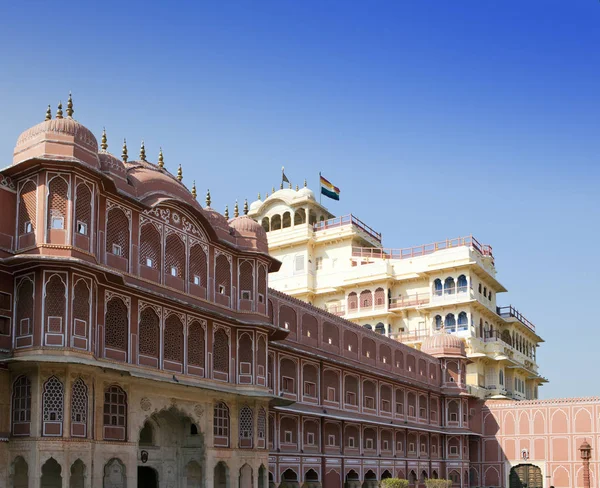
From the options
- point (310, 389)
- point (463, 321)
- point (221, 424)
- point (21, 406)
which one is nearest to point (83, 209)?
point (21, 406)

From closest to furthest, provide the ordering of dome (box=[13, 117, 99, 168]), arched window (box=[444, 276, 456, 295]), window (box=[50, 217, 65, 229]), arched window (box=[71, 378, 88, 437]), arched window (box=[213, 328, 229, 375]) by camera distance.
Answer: arched window (box=[71, 378, 88, 437]) → window (box=[50, 217, 65, 229]) → dome (box=[13, 117, 99, 168]) → arched window (box=[213, 328, 229, 375]) → arched window (box=[444, 276, 456, 295])

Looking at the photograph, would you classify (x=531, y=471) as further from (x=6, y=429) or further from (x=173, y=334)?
(x=6, y=429)

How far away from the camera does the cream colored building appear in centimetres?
6259

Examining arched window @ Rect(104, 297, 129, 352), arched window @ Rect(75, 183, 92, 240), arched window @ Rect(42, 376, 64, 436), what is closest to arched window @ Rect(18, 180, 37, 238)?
arched window @ Rect(75, 183, 92, 240)

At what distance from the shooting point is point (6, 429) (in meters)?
23.9

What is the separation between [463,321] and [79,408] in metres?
42.4

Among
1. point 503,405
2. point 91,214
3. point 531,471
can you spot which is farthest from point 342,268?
point 91,214

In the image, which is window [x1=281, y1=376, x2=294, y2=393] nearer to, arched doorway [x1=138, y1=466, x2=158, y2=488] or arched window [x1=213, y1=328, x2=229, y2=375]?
arched window [x1=213, y1=328, x2=229, y2=375]

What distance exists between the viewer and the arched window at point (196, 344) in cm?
3072

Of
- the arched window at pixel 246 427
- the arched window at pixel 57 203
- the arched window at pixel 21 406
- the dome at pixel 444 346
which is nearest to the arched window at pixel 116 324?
the arched window at pixel 21 406

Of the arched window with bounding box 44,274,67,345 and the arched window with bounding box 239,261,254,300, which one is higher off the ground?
the arched window with bounding box 239,261,254,300

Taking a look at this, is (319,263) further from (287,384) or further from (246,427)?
(246,427)

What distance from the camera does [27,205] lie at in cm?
2538

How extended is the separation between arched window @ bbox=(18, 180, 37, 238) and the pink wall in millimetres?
42159
